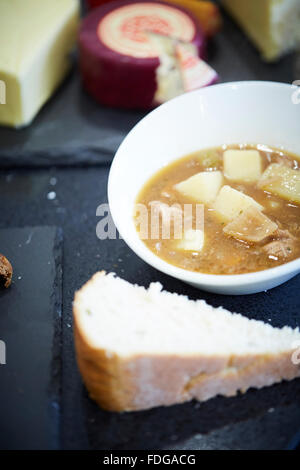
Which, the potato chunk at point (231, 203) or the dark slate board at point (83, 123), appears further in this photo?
the dark slate board at point (83, 123)

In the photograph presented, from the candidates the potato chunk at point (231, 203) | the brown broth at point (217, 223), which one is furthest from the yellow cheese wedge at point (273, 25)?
the potato chunk at point (231, 203)

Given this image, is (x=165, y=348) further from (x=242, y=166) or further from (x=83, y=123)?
(x=83, y=123)

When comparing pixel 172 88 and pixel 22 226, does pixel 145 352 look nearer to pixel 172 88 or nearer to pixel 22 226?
pixel 22 226

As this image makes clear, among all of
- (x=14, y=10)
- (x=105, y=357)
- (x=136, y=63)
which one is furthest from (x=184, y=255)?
(x=14, y=10)

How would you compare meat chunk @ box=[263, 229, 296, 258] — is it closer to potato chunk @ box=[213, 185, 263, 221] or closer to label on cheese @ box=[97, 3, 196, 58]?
potato chunk @ box=[213, 185, 263, 221]

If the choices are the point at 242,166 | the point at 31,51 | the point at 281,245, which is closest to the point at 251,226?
the point at 281,245

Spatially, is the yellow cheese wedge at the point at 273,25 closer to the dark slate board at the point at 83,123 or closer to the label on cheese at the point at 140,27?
the dark slate board at the point at 83,123
